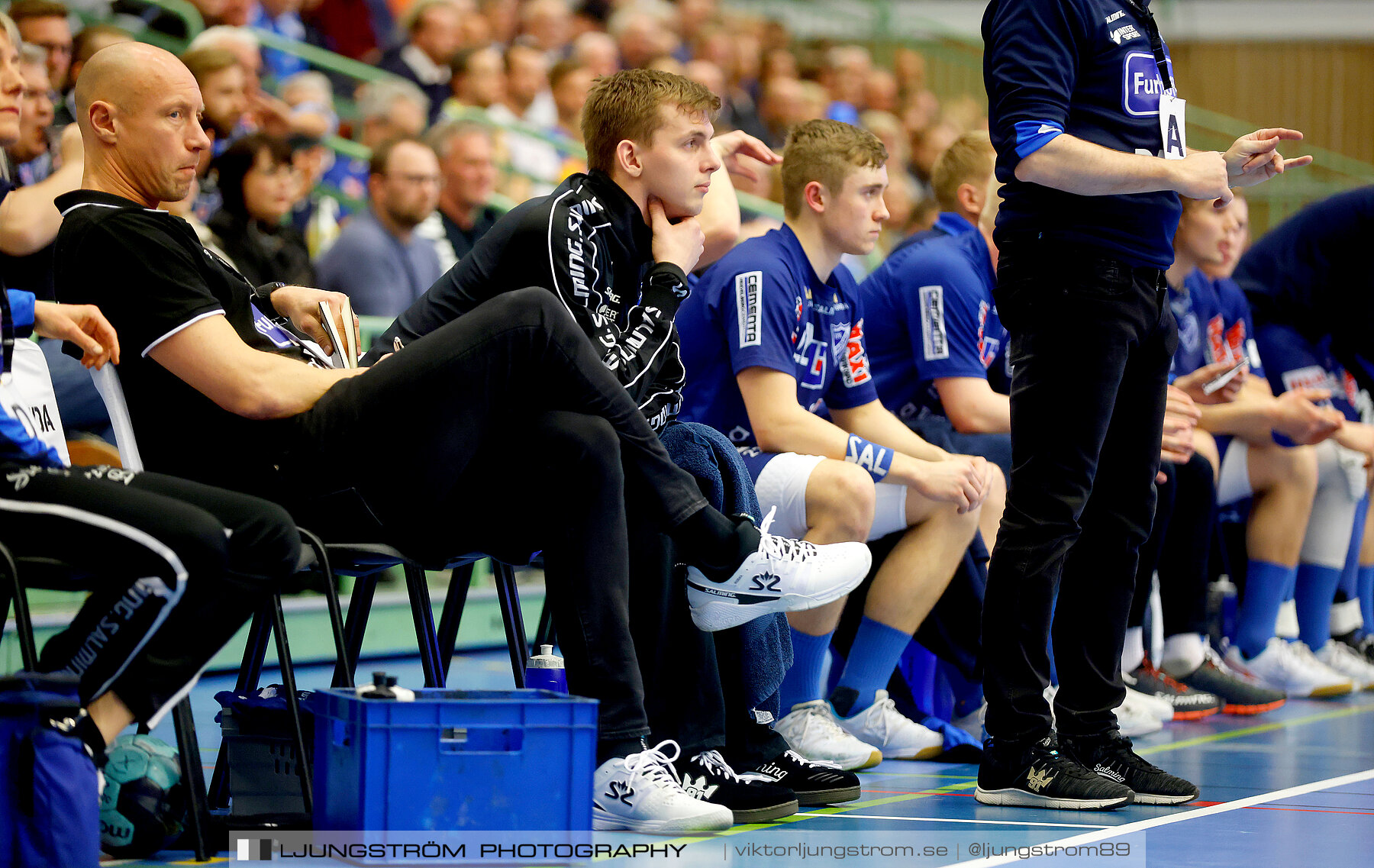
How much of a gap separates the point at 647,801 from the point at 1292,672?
3238 millimetres

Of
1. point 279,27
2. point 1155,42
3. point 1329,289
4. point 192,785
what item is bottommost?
point 192,785

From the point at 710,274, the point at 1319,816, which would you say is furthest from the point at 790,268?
the point at 1319,816

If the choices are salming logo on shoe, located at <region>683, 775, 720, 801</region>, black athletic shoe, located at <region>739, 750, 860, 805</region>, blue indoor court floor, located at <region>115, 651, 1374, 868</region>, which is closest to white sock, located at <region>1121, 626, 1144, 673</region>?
blue indoor court floor, located at <region>115, 651, 1374, 868</region>

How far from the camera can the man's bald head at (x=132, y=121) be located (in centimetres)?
269

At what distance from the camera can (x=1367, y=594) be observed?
5.89m

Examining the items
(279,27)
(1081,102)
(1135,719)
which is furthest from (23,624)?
(279,27)

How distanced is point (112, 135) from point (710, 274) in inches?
60.5

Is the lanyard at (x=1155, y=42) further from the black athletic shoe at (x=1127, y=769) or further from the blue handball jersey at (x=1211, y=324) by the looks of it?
the blue handball jersey at (x=1211, y=324)

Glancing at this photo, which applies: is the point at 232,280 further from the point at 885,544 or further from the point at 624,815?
the point at 885,544

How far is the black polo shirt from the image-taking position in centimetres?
252

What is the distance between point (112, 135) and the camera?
2.69m

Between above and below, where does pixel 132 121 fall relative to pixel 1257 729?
above

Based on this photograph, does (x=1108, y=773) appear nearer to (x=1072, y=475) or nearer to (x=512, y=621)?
(x=1072, y=475)

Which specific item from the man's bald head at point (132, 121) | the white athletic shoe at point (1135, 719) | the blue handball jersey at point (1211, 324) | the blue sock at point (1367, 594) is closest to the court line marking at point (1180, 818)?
the white athletic shoe at point (1135, 719)
